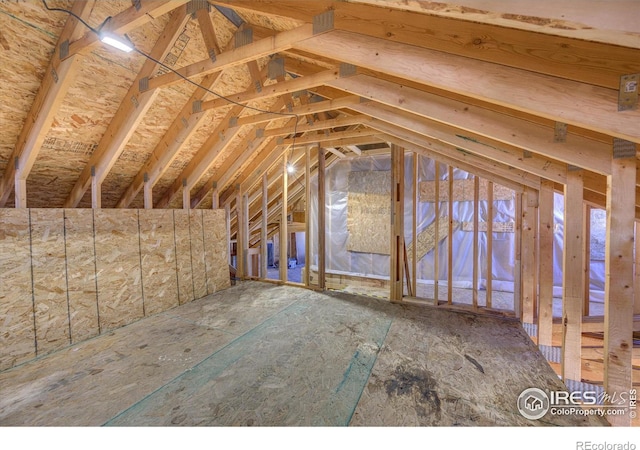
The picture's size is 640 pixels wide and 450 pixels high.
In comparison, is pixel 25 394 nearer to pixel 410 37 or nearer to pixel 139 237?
pixel 139 237

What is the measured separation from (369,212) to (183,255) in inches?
160

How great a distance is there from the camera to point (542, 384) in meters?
2.06

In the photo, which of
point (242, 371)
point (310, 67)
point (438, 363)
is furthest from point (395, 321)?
point (310, 67)

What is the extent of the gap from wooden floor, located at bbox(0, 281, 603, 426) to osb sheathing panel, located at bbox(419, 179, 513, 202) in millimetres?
2899

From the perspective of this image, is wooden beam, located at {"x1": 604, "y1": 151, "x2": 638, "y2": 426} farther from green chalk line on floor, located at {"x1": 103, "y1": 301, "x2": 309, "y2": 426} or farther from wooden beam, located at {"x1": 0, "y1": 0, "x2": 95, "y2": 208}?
wooden beam, located at {"x1": 0, "y1": 0, "x2": 95, "y2": 208}

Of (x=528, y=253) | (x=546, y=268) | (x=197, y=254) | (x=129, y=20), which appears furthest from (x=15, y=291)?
(x=528, y=253)

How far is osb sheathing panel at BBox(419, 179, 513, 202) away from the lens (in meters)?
5.20

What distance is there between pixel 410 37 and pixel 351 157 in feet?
16.3

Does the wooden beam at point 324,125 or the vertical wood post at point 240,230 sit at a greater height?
the wooden beam at point 324,125

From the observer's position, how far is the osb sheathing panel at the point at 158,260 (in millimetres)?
3684

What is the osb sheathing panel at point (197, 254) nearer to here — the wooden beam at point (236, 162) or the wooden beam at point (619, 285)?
the wooden beam at point (236, 162)

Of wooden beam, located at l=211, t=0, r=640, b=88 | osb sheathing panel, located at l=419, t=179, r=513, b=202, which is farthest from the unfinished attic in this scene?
osb sheathing panel, located at l=419, t=179, r=513, b=202

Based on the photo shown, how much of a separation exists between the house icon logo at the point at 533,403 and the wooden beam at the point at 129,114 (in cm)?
411

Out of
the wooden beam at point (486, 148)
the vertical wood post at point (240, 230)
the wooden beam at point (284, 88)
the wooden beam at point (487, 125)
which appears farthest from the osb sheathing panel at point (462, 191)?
the vertical wood post at point (240, 230)
